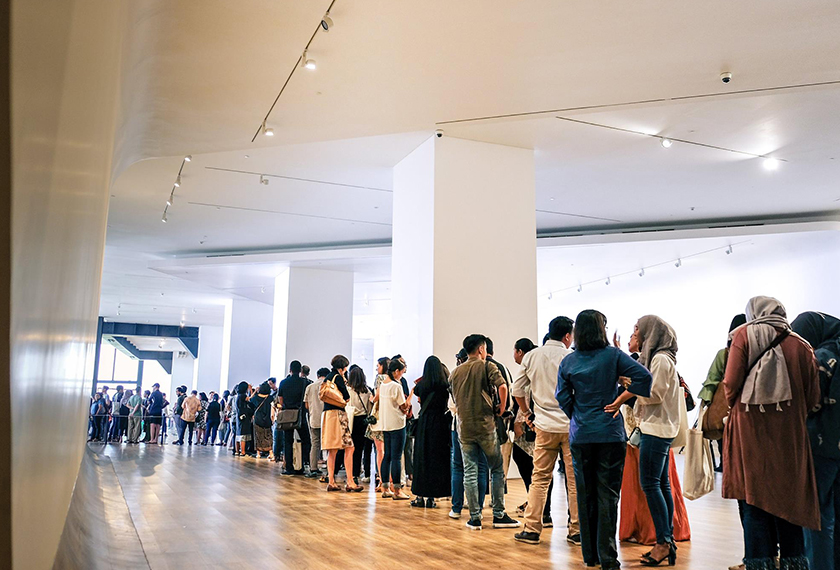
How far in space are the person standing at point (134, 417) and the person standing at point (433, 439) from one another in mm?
12689

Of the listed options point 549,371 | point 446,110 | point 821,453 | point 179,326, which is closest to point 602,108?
point 446,110

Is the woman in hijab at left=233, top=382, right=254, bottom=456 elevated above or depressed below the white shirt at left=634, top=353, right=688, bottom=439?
below

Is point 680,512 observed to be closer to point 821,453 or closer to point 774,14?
point 821,453

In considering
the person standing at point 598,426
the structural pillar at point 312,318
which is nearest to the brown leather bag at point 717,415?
the person standing at point 598,426

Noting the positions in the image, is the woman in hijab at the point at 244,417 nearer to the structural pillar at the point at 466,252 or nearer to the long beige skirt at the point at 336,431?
the structural pillar at the point at 466,252

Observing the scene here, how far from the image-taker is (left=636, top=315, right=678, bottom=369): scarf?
4207 mm

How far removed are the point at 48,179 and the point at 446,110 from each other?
570cm

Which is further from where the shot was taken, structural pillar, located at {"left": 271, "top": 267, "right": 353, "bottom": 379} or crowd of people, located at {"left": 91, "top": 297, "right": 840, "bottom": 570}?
structural pillar, located at {"left": 271, "top": 267, "right": 353, "bottom": 379}

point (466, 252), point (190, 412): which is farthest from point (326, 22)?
point (190, 412)

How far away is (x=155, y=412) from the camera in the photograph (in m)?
16.3

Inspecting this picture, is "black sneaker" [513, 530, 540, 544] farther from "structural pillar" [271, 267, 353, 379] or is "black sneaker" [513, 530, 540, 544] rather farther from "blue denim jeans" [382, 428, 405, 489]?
"structural pillar" [271, 267, 353, 379]

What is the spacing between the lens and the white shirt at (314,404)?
861 centimetres

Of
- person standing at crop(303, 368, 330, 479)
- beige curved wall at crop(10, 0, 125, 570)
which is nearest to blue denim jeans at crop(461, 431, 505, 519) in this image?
person standing at crop(303, 368, 330, 479)

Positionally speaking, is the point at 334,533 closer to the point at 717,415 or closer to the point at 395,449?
the point at 395,449
